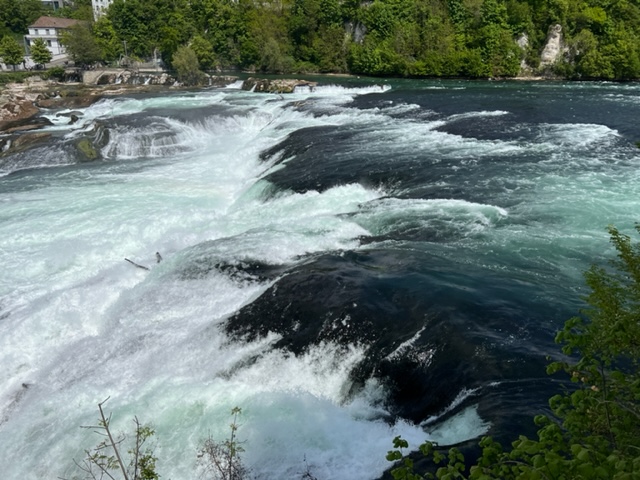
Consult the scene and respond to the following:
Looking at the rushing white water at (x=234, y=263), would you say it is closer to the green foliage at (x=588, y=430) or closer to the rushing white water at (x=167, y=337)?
the rushing white water at (x=167, y=337)

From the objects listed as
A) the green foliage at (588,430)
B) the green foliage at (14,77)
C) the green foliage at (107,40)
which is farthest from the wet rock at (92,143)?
the green foliage at (107,40)

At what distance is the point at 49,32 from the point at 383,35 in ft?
175

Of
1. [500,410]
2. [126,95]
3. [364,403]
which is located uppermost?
[126,95]

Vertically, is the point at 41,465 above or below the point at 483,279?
below

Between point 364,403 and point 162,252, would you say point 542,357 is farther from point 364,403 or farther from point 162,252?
point 162,252

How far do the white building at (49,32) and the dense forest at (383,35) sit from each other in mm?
12091

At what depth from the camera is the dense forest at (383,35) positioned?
140 ft

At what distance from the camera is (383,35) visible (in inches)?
2040

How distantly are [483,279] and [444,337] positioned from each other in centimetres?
223

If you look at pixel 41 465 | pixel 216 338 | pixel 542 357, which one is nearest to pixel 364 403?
pixel 542 357

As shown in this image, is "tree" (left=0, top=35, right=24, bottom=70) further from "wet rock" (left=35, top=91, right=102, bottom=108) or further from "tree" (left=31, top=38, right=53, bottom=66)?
"wet rock" (left=35, top=91, right=102, bottom=108)

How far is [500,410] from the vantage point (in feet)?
18.6

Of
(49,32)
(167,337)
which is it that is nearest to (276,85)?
(167,337)

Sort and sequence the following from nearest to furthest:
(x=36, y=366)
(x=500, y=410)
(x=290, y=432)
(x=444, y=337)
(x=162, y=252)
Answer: (x=500, y=410) < (x=290, y=432) < (x=444, y=337) < (x=36, y=366) < (x=162, y=252)
